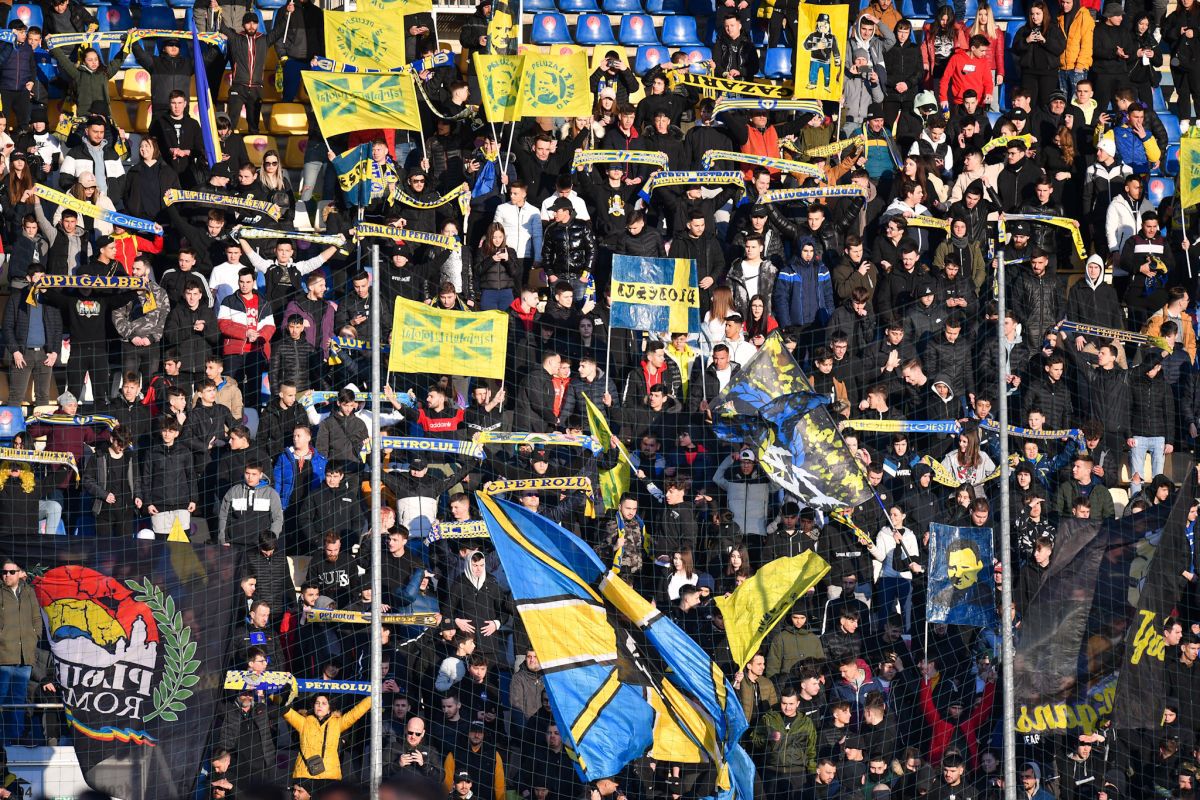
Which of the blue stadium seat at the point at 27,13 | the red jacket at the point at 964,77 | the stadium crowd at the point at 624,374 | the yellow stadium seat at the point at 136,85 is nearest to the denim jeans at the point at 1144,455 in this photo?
the stadium crowd at the point at 624,374

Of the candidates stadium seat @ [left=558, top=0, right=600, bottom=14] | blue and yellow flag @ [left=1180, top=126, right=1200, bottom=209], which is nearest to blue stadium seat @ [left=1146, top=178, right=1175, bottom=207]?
blue and yellow flag @ [left=1180, top=126, right=1200, bottom=209]

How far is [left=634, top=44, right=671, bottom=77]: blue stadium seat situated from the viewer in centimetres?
2167

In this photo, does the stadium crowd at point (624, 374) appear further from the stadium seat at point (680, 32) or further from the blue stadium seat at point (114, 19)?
the stadium seat at point (680, 32)

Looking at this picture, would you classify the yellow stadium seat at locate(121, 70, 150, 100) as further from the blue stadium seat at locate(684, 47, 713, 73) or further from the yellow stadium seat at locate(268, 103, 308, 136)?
the blue stadium seat at locate(684, 47, 713, 73)

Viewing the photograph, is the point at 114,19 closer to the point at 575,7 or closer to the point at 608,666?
the point at 575,7

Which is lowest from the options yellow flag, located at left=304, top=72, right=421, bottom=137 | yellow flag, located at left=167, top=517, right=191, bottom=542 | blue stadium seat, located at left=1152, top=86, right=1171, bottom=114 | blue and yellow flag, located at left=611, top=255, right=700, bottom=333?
yellow flag, located at left=167, top=517, right=191, bottom=542

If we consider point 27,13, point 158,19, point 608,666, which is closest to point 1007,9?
point 158,19

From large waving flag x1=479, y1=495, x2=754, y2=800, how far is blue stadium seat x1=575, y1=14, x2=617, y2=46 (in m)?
9.81

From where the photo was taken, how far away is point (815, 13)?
20.1 m

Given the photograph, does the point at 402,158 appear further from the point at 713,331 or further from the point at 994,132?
the point at 994,132

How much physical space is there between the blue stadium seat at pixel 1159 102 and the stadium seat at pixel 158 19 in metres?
9.86

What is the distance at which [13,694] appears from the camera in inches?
584

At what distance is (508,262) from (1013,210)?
4.76 meters

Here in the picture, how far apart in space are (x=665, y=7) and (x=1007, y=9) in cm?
360
